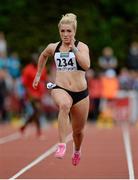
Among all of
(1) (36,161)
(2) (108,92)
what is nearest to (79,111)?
(1) (36,161)

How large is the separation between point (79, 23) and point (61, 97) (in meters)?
22.9

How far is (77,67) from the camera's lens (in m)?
11.8

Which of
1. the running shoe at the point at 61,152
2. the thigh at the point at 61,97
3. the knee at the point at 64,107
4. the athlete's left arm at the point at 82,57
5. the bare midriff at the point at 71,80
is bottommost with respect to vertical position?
the running shoe at the point at 61,152

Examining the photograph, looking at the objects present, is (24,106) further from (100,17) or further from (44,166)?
(44,166)

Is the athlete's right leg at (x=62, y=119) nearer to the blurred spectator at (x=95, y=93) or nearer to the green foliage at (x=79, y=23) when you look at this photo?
the blurred spectator at (x=95, y=93)

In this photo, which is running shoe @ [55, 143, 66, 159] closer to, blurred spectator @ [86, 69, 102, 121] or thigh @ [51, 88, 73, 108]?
thigh @ [51, 88, 73, 108]

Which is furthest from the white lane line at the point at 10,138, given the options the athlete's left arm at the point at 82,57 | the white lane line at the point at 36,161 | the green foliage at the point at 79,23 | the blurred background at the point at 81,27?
the green foliage at the point at 79,23

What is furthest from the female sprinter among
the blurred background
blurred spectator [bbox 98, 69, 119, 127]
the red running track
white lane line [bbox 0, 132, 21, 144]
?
the blurred background

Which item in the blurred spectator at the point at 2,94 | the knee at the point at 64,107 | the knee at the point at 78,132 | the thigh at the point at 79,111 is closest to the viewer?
the knee at the point at 64,107

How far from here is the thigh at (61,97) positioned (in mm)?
11602

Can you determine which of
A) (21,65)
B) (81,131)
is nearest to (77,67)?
(81,131)

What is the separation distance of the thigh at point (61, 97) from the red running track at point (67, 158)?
1.10 metres

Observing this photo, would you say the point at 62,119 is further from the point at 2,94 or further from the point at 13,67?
the point at 13,67

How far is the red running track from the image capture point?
12.4m
